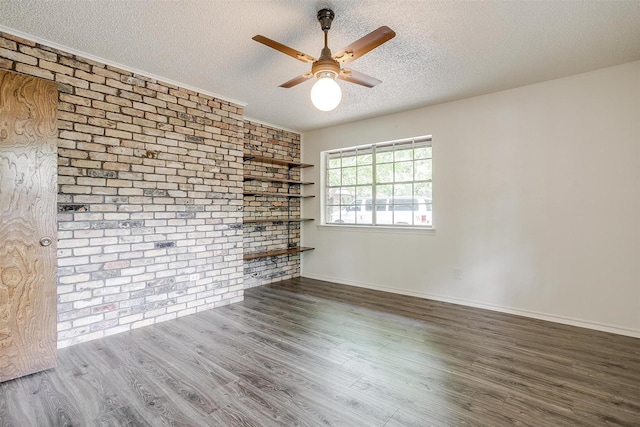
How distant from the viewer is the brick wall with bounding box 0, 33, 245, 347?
2.86 metres

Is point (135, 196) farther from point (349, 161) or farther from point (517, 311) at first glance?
point (517, 311)

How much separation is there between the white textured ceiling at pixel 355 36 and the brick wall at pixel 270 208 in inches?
61.6

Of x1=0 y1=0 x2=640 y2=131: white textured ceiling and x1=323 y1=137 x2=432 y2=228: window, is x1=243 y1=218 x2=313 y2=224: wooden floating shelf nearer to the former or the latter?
x1=323 y1=137 x2=432 y2=228: window

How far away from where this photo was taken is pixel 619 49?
2814mm

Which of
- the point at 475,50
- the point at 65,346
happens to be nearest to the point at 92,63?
the point at 65,346

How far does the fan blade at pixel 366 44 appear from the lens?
1.95 metres

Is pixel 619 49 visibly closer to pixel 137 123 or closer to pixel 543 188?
pixel 543 188

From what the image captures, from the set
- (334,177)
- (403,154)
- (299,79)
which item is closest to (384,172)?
(403,154)

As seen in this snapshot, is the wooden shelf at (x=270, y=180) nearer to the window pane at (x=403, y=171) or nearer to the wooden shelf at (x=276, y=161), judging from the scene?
the wooden shelf at (x=276, y=161)

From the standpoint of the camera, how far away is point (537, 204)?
358 cm

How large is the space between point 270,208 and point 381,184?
188cm

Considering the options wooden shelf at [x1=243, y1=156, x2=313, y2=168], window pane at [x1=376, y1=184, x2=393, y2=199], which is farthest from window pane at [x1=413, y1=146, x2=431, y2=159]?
wooden shelf at [x1=243, y1=156, x2=313, y2=168]

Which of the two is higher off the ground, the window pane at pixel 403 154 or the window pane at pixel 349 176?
the window pane at pixel 403 154

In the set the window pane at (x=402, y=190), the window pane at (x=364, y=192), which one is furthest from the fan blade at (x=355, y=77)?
the window pane at (x=364, y=192)
